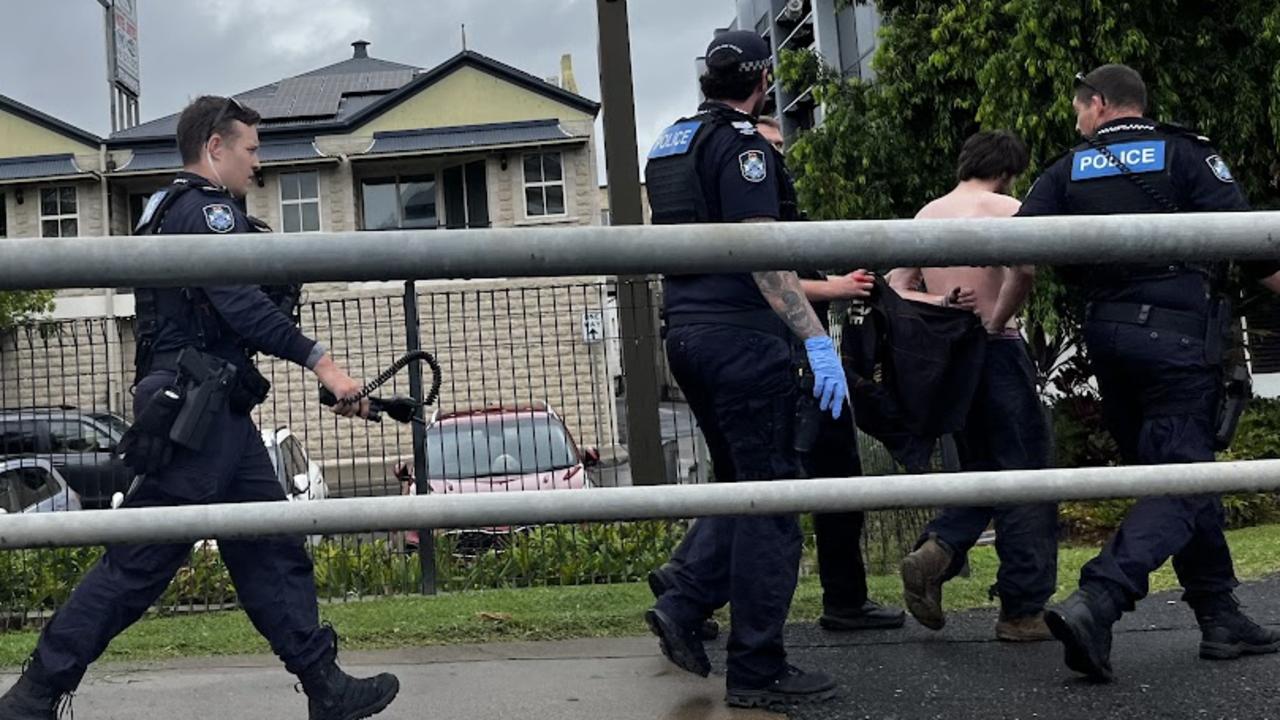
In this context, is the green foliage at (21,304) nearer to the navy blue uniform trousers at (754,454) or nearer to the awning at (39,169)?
the awning at (39,169)

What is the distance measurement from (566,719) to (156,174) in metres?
32.4

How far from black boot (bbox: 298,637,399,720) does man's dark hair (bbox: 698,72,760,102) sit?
1984mm

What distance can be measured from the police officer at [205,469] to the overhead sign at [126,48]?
130ft

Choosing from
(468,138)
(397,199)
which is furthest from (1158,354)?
(397,199)

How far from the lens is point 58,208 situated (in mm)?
33938

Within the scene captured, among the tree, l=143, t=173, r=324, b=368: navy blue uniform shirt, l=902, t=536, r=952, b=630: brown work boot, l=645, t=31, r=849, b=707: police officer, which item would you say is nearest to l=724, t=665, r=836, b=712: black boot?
l=645, t=31, r=849, b=707: police officer

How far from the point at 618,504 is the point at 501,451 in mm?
5015

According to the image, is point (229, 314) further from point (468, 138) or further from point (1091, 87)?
point (468, 138)

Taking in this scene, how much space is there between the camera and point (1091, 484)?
Result: 205 centimetres

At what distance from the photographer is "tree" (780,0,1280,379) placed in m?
12.8

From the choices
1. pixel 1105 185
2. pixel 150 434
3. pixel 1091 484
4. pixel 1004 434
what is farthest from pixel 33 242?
pixel 1004 434

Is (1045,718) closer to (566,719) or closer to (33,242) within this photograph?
(566,719)

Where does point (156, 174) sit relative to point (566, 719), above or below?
above

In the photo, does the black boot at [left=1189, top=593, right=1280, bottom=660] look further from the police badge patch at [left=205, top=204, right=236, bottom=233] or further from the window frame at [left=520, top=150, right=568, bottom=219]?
the window frame at [left=520, top=150, right=568, bottom=219]
